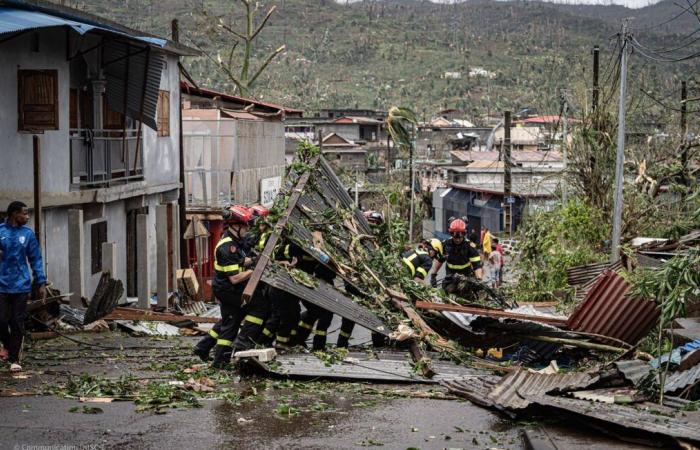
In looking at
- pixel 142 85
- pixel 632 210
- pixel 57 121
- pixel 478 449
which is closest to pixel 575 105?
pixel 632 210

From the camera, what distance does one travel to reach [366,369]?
33.4 feet

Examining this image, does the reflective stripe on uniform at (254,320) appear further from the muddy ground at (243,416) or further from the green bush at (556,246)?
the green bush at (556,246)

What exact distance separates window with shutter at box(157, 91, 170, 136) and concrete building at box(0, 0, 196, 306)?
27mm

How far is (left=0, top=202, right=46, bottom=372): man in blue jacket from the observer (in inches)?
408

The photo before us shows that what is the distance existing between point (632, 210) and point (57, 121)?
1349 cm

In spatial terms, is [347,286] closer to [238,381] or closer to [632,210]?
[238,381]

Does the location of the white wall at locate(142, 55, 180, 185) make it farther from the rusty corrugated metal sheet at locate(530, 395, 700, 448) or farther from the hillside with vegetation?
the hillside with vegetation

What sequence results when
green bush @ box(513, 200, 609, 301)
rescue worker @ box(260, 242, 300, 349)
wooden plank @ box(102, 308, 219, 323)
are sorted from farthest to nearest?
green bush @ box(513, 200, 609, 301)
wooden plank @ box(102, 308, 219, 323)
rescue worker @ box(260, 242, 300, 349)

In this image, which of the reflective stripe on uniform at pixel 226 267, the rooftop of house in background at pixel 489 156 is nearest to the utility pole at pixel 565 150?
the reflective stripe on uniform at pixel 226 267

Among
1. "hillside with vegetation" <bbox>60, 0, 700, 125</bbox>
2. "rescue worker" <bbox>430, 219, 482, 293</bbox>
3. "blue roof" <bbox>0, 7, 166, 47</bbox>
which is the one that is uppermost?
"hillside with vegetation" <bbox>60, 0, 700, 125</bbox>

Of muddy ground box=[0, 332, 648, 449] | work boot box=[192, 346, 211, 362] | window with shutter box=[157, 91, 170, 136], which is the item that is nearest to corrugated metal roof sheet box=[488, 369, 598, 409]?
muddy ground box=[0, 332, 648, 449]

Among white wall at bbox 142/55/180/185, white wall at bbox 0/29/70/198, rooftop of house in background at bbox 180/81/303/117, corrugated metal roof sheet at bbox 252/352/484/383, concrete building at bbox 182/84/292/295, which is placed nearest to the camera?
corrugated metal roof sheet at bbox 252/352/484/383

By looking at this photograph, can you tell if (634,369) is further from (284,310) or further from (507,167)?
(507,167)

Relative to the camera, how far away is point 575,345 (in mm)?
10930
